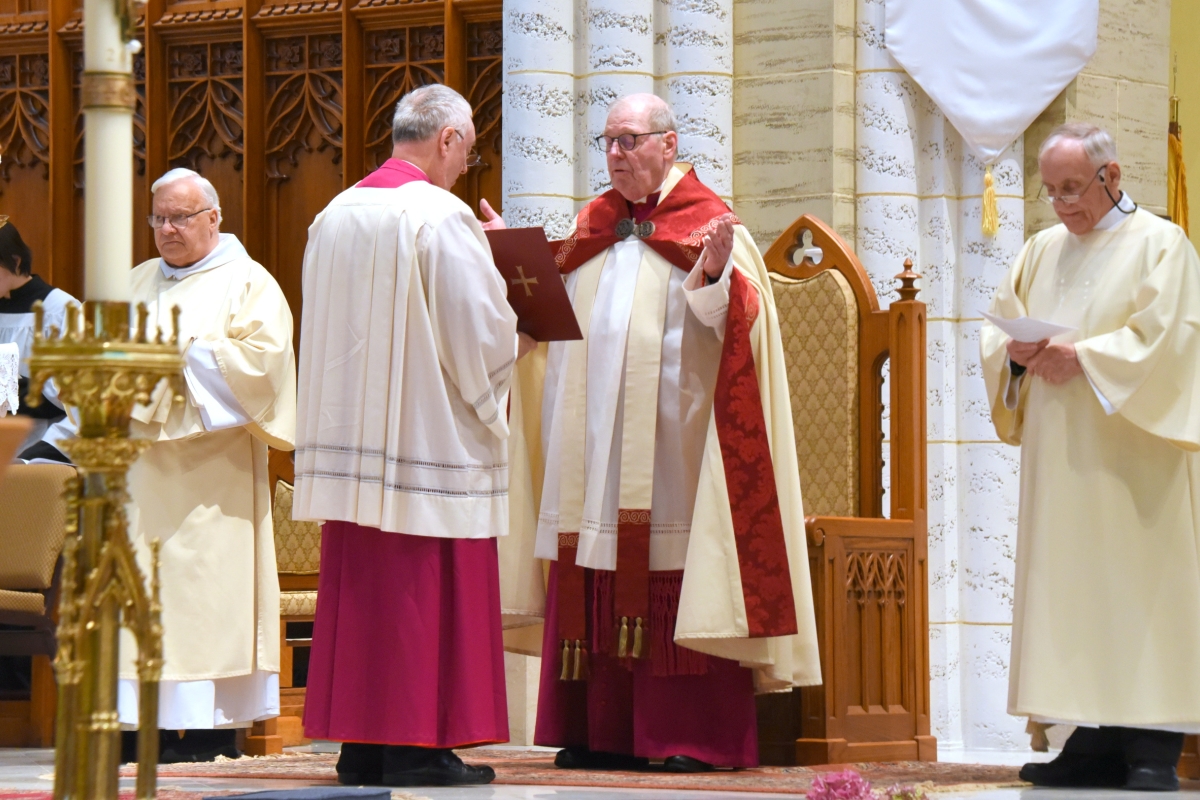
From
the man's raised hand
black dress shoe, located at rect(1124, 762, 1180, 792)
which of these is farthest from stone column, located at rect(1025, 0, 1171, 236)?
black dress shoe, located at rect(1124, 762, 1180, 792)

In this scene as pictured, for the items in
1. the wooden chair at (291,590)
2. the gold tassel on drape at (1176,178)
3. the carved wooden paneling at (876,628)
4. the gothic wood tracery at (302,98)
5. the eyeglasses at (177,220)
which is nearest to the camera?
the carved wooden paneling at (876,628)

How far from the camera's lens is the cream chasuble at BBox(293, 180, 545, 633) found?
16.1 feet

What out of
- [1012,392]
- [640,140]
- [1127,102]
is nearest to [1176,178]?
[1127,102]

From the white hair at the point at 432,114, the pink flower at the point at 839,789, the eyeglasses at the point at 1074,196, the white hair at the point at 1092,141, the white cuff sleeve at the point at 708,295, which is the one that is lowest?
the pink flower at the point at 839,789

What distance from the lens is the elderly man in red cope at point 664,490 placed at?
5320 mm

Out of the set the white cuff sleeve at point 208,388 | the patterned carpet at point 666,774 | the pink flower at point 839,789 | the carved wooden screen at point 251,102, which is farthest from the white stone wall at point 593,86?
the pink flower at point 839,789

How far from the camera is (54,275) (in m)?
9.45

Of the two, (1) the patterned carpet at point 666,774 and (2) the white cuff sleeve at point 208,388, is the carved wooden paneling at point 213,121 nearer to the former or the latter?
(2) the white cuff sleeve at point 208,388

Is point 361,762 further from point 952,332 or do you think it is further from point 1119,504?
point 952,332

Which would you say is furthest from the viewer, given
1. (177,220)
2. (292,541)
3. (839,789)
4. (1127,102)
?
(292,541)

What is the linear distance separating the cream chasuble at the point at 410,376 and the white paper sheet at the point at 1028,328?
141 cm

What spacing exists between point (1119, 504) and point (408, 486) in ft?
6.86

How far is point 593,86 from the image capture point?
760cm

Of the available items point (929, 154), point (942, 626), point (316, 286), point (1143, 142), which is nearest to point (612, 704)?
point (316, 286)
